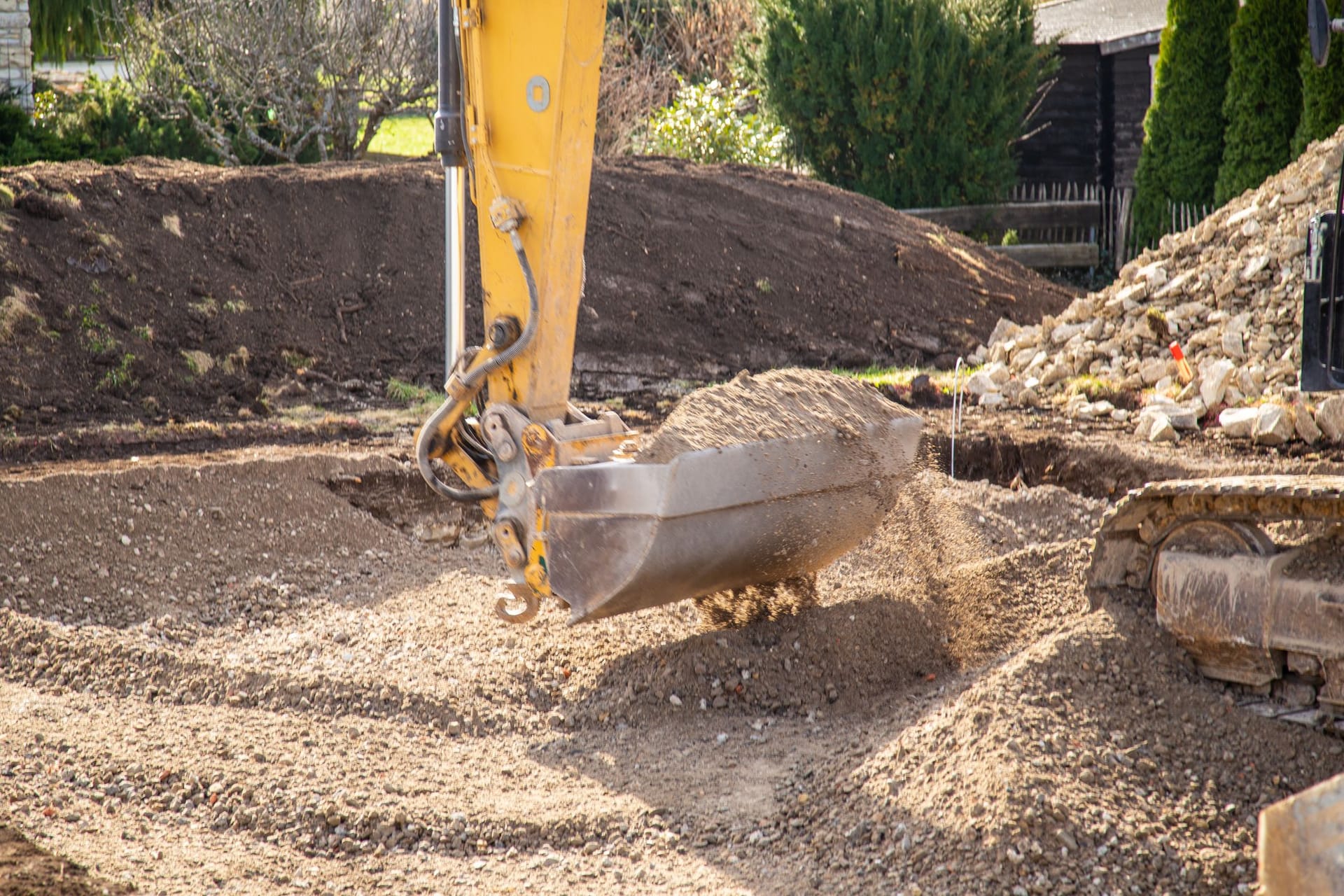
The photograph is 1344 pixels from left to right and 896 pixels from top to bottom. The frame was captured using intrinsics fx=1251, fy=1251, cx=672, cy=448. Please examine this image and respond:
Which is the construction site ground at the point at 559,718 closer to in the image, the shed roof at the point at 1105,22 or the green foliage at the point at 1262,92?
the green foliage at the point at 1262,92

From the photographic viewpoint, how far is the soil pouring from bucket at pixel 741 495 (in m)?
3.88

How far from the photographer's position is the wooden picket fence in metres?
14.6

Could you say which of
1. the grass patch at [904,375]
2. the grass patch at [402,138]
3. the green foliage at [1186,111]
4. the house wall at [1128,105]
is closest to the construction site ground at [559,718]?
the grass patch at [904,375]

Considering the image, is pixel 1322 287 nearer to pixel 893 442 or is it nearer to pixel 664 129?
pixel 893 442

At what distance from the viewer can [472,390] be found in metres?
4.40

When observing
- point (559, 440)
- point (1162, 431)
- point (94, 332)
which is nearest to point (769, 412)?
point (559, 440)

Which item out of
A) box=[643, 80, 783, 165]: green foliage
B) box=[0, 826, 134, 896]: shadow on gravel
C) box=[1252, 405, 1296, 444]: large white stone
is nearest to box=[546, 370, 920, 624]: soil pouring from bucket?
box=[0, 826, 134, 896]: shadow on gravel

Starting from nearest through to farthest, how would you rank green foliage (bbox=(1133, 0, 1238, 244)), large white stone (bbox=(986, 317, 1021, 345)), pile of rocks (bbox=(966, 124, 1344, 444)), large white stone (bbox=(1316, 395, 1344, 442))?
large white stone (bbox=(1316, 395, 1344, 442)), pile of rocks (bbox=(966, 124, 1344, 444)), large white stone (bbox=(986, 317, 1021, 345)), green foliage (bbox=(1133, 0, 1238, 244))

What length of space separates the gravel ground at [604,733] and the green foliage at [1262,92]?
9.12 metres

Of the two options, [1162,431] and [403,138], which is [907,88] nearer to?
[1162,431]

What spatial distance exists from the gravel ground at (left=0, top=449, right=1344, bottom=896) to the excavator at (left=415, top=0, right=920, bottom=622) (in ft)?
1.33

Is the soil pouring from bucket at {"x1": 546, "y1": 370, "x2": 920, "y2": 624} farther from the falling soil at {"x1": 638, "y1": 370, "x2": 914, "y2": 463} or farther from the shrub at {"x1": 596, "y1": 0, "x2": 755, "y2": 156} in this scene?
the shrub at {"x1": 596, "y1": 0, "x2": 755, "y2": 156}

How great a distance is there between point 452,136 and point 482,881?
8.08 feet

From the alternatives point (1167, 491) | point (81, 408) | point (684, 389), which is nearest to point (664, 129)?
point (684, 389)
